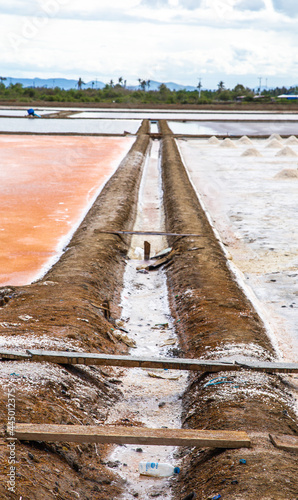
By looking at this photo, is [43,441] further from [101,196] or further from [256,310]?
[101,196]

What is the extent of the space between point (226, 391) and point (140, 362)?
704 millimetres

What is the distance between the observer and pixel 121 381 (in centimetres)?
485

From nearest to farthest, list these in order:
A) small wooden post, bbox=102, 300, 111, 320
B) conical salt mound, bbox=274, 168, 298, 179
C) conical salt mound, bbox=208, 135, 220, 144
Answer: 1. small wooden post, bbox=102, 300, 111, 320
2. conical salt mound, bbox=274, 168, 298, 179
3. conical salt mound, bbox=208, 135, 220, 144

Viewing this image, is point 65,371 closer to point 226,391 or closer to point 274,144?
point 226,391

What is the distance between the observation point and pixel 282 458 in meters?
3.19

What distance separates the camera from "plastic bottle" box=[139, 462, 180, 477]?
363cm

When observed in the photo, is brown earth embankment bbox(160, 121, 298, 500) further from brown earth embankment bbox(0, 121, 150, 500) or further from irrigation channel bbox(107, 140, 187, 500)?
brown earth embankment bbox(0, 121, 150, 500)

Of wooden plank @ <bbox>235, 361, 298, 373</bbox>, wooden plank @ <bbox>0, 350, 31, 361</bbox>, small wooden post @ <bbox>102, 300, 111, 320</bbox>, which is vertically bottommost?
small wooden post @ <bbox>102, 300, 111, 320</bbox>

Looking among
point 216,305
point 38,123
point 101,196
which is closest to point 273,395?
point 216,305

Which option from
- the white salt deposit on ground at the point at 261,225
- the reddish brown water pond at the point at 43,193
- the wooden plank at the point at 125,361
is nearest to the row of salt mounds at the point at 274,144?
the white salt deposit on ground at the point at 261,225

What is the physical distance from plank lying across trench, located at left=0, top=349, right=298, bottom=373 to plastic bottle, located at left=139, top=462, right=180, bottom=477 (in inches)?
33.0

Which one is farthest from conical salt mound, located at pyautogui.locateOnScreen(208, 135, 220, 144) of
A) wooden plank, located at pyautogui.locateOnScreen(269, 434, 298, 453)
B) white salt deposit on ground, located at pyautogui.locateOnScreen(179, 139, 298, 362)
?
wooden plank, located at pyautogui.locateOnScreen(269, 434, 298, 453)

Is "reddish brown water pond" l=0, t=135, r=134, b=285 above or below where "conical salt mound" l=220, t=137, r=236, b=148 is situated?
below

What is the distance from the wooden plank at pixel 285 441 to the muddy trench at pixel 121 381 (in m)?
0.04
